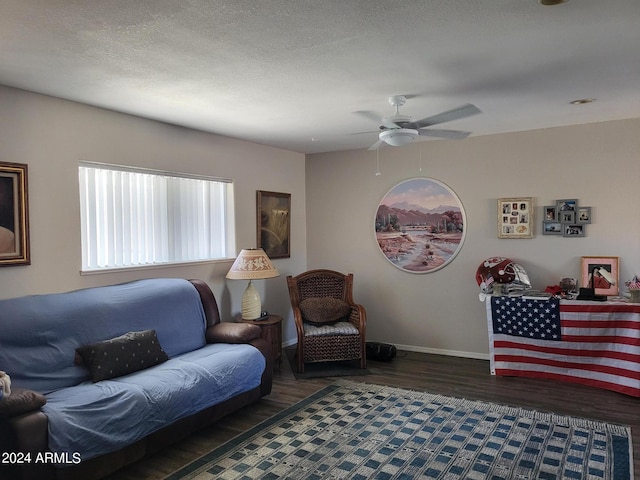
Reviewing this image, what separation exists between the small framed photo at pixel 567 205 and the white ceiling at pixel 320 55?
3.00ft

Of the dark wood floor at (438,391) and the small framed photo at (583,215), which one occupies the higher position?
the small framed photo at (583,215)

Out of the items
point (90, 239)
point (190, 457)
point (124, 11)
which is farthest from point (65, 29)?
point (190, 457)

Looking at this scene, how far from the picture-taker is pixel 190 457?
2998mm

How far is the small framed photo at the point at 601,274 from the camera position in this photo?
14.5ft

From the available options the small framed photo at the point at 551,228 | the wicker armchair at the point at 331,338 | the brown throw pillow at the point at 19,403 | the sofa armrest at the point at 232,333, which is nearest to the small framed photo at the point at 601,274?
the small framed photo at the point at 551,228

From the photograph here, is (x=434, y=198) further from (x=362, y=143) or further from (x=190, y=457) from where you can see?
(x=190, y=457)

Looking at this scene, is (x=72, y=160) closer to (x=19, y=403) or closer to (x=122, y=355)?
(x=122, y=355)

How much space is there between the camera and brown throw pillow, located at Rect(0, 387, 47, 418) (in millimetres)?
2314

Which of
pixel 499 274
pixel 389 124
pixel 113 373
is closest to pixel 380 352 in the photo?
pixel 499 274

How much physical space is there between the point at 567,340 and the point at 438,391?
4.27 ft

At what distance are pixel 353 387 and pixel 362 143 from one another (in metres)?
2.76

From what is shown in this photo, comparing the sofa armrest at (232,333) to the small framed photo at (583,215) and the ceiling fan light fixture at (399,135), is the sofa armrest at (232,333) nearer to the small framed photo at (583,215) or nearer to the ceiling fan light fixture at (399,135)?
the ceiling fan light fixture at (399,135)

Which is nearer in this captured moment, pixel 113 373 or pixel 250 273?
pixel 113 373

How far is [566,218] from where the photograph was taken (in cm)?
467
